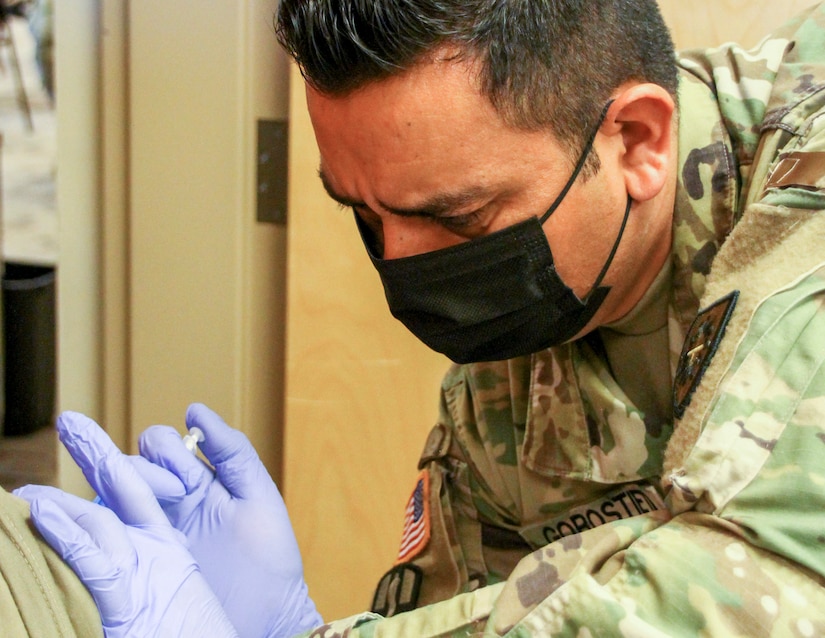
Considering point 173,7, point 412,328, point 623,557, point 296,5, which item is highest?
point 173,7

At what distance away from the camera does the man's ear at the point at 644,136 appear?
0.83 metres

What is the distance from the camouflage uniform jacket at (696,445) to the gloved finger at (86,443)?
0.93 feet

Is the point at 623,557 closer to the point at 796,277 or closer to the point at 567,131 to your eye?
the point at 796,277

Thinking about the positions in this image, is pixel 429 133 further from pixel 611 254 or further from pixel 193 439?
pixel 193 439

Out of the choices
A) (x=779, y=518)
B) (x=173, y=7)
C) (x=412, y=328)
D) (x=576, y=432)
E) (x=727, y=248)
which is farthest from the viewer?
(x=173, y=7)

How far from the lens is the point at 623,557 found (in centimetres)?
68

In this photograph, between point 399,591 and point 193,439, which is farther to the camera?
point 399,591

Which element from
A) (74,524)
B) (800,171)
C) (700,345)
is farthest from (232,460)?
(800,171)

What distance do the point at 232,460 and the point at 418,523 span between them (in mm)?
270

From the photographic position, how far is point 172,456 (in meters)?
0.99

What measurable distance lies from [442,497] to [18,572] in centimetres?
57

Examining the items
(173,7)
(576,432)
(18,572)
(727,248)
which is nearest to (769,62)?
(727,248)

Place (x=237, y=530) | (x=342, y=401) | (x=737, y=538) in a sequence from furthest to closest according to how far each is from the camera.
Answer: (x=342, y=401) < (x=237, y=530) < (x=737, y=538)

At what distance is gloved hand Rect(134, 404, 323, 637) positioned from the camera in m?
0.97
